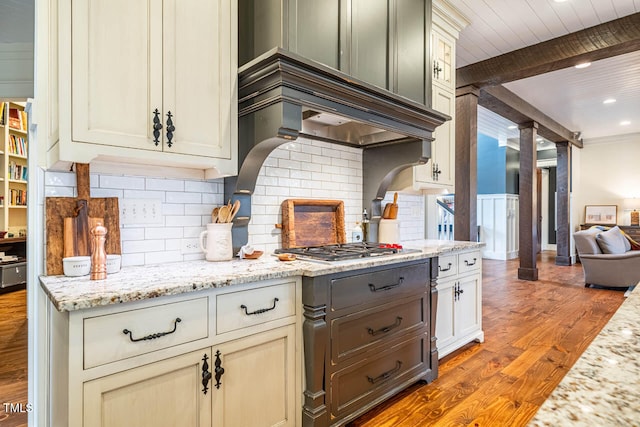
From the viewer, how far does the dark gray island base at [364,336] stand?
1.76 meters

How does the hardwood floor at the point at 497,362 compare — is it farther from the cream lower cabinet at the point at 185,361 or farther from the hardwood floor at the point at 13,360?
the cream lower cabinet at the point at 185,361

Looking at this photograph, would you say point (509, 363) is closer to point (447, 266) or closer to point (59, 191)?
point (447, 266)

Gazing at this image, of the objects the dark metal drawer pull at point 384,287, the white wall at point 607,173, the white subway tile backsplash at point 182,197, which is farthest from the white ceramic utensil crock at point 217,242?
the white wall at point 607,173

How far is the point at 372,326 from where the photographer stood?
79.5 inches

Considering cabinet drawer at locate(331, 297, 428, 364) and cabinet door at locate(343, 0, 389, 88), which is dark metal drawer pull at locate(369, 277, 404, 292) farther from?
cabinet door at locate(343, 0, 389, 88)

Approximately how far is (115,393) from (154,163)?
99 centimetres

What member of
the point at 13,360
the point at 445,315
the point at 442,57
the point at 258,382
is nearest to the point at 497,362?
the point at 445,315

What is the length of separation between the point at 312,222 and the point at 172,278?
1221 mm

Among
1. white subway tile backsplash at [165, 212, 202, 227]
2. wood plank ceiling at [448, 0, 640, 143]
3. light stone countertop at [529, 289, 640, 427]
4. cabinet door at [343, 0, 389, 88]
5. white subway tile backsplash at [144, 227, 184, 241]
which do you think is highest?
wood plank ceiling at [448, 0, 640, 143]

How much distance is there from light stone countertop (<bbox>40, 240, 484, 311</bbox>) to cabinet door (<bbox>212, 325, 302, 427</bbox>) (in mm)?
274

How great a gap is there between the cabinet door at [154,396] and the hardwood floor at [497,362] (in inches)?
39.3

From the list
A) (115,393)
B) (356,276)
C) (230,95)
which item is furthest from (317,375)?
(230,95)

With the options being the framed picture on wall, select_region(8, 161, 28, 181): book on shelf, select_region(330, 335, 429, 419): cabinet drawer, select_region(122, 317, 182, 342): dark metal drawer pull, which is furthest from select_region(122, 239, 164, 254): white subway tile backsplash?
the framed picture on wall

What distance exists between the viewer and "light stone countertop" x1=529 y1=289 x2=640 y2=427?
1.43ft
